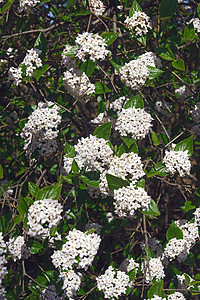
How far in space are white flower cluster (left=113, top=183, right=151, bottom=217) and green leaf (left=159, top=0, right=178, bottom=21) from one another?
51.4 inches

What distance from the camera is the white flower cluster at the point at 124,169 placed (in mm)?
2051

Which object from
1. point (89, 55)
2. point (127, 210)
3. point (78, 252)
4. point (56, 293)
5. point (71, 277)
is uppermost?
point (89, 55)

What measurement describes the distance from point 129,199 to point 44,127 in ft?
2.93

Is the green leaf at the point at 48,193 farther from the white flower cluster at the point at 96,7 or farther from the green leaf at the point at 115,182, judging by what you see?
the white flower cluster at the point at 96,7

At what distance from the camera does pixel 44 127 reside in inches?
96.1

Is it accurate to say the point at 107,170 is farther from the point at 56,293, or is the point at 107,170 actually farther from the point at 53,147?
the point at 56,293

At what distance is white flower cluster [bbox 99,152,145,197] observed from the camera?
2.05 metres

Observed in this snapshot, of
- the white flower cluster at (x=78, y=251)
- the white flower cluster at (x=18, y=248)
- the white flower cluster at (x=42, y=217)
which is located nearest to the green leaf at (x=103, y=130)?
the white flower cluster at (x=42, y=217)

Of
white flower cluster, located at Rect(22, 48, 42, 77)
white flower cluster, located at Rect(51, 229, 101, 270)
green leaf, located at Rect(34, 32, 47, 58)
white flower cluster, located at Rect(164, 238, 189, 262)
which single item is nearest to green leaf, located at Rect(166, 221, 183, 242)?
white flower cluster, located at Rect(164, 238, 189, 262)

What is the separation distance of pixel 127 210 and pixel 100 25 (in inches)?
76.1

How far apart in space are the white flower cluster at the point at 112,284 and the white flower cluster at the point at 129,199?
58 cm

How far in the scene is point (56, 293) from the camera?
230 cm

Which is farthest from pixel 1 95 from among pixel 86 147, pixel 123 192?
pixel 123 192

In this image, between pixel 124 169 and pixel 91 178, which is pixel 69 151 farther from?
pixel 124 169
